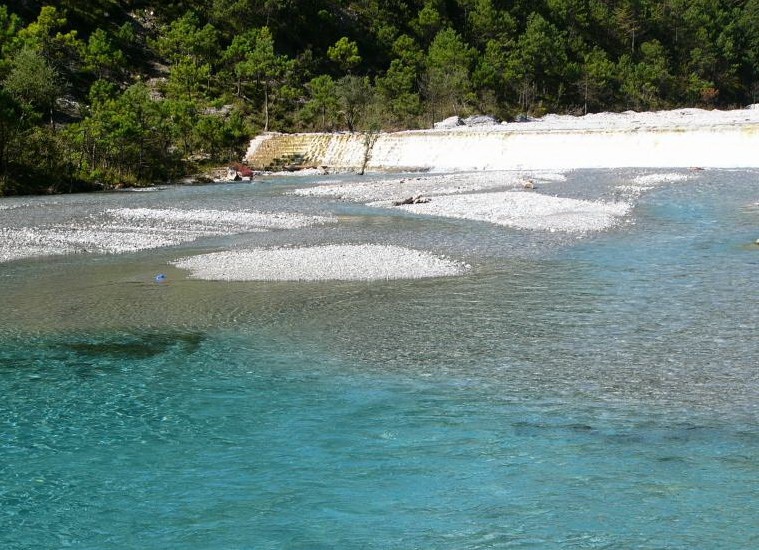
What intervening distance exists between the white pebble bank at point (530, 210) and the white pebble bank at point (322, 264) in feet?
22.8

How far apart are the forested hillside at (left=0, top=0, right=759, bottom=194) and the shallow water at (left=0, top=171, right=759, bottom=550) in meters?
33.6

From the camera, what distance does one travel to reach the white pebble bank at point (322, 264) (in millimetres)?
20172

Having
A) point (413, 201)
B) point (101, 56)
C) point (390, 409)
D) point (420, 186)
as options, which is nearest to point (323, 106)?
point (101, 56)

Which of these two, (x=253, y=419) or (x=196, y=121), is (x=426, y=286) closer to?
(x=253, y=419)

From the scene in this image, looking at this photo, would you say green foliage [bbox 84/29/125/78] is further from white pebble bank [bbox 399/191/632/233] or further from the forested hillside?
A: white pebble bank [bbox 399/191/632/233]

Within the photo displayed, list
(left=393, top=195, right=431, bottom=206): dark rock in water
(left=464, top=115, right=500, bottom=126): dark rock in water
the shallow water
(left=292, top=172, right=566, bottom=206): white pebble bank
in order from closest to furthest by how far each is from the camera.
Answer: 1. the shallow water
2. (left=393, top=195, right=431, bottom=206): dark rock in water
3. (left=292, top=172, right=566, bottom=206): white pebble bank
4. (left=464, top=115, right=500, bottom=126): dark rock in water

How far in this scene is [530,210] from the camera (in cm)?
3109

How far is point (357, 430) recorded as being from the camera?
9.98m

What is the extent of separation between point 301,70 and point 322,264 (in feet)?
267

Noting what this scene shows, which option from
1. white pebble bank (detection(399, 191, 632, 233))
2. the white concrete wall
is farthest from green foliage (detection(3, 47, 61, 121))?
white pebble bank (detection(399, 191, 632, 233))

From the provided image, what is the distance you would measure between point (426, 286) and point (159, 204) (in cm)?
2407

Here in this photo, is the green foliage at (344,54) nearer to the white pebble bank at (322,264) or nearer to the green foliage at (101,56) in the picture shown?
the green foliage at (101,56)

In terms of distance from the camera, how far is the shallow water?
7727 millimetres

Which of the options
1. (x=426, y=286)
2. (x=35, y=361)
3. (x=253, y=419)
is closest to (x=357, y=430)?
(x=253, y=419)
